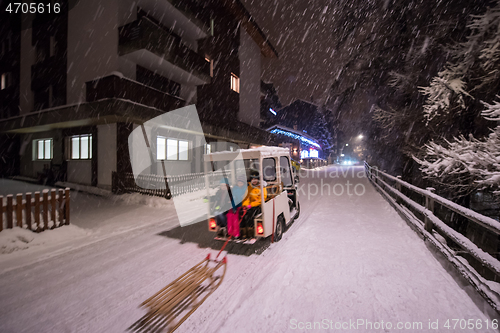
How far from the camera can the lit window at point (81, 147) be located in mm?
12727

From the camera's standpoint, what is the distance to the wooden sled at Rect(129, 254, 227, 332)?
2658 millimetres

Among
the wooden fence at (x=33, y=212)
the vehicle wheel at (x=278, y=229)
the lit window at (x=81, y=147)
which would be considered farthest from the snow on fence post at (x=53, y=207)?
the lit window at (x=81, y=147)

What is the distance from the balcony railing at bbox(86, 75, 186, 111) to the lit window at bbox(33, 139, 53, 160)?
21.5ft

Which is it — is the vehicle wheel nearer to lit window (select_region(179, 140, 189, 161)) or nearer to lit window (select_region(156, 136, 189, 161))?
lit window (select_region(156, 136, 189, 161))

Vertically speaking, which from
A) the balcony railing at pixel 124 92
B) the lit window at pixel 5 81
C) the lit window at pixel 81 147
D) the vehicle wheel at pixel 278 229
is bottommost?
the vehicle wheel at pixel 278 229

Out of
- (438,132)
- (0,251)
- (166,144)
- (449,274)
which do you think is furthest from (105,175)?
(438,132)

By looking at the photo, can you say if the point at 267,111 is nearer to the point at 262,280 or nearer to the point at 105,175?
the point at 105,175

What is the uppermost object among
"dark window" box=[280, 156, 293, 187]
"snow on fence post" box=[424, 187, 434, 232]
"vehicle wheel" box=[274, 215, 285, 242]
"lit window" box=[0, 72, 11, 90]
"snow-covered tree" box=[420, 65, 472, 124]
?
"lit window" box=[0, 72, 11, 90]

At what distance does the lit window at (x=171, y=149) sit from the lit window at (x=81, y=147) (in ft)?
12.1

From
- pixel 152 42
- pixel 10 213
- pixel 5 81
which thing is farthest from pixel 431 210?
pixel 5 81

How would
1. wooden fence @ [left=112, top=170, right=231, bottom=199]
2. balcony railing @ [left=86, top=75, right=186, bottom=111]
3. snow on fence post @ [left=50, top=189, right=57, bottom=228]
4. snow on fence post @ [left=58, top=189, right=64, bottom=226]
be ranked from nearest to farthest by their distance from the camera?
snow on fence post @ [left=50, top=189, right=57, bottom=228]
snow on fence post @ [left=58, top=189, right=64, bottom=226]
wooden fence @ [left=112, top=170, right=231, bottom=199]
balcony railing @ [left=86, top=75, right=186, bottom=111]

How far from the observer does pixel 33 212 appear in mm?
5766

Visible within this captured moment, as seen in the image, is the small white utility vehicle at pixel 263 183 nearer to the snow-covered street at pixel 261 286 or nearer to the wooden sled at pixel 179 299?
Answer: the snow-covered street at pixel 261 286

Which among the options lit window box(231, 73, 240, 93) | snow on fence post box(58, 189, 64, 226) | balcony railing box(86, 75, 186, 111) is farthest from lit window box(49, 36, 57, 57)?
snow on fence post box(58, 189, 64, 226)
